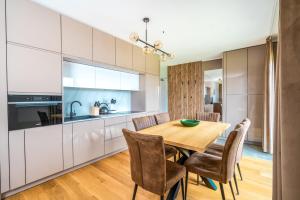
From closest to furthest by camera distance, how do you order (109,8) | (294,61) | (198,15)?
(294,61)
(109,8)
(198,15)

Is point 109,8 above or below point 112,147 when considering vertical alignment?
above

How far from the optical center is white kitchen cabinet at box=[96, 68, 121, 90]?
295cm

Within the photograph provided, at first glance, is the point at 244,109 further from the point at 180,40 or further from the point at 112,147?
the point at 112,147

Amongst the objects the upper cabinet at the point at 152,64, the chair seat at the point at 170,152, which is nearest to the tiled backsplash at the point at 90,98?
the upper cabinet at the point at 152,64

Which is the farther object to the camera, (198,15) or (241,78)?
(241,78)

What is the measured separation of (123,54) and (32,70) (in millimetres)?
1748

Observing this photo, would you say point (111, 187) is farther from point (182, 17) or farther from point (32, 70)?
point (182, 17)

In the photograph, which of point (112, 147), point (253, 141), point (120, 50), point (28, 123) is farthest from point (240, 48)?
point (28, 123)

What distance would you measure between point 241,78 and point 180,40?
6.60 ft

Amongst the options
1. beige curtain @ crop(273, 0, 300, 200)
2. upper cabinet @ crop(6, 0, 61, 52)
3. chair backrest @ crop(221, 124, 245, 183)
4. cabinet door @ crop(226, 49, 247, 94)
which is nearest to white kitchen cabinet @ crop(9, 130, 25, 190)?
upper cabinet @ crop(6, 0, 61, 52)

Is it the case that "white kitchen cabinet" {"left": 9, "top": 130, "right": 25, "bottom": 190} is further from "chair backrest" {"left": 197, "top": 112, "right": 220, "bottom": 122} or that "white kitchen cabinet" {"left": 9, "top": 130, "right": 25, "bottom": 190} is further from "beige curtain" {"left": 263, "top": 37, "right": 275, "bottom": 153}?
"beige curtain" {"left": 263, "top": 37, "right": 275, "bottom": 153}

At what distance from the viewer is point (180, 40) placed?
319 cm

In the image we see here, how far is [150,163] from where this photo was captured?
1.33 meters

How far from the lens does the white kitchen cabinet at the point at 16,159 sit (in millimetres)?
1739
